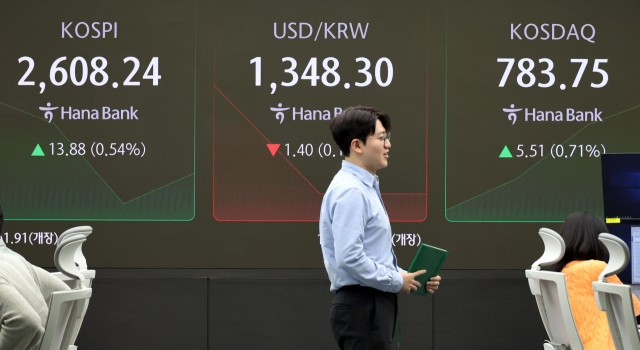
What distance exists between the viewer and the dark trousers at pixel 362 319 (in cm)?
254

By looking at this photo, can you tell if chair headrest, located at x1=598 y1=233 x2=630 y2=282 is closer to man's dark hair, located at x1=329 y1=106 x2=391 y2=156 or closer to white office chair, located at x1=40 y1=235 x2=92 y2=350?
man's dark hair, located at x1=329 y1=106 x2=391 y2=156

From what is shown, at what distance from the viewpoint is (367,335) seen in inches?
100

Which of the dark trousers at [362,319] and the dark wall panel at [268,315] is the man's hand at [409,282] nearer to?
the dark trousers at [362,319]

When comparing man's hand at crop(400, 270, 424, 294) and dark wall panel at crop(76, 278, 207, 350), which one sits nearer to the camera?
→ man's hand at crop(400, 270, 424, 294)

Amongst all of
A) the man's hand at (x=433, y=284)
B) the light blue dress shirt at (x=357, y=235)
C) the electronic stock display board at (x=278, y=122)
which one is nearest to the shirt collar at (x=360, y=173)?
the light blue dress shirt at (x=357, y=235)

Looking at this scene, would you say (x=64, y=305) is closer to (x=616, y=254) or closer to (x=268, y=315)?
(x=616, y=254)

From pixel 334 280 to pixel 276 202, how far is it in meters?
1.88

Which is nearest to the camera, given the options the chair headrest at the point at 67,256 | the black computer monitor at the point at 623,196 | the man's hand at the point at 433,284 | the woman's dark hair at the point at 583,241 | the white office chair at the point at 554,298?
the chair headrest at the point at 67,256

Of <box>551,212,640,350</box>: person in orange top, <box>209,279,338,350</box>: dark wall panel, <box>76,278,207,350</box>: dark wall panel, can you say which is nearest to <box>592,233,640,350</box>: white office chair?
<box>551,212,640,350</box>: person in orange top

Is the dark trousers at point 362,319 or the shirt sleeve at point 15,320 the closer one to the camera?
the shirt sleeve at point 15,320

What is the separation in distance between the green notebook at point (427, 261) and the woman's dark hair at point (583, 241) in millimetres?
828

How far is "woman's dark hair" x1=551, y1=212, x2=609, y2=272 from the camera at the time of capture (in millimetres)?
3230

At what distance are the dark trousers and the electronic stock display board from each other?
1.90 m

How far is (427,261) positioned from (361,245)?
1.04 ft
